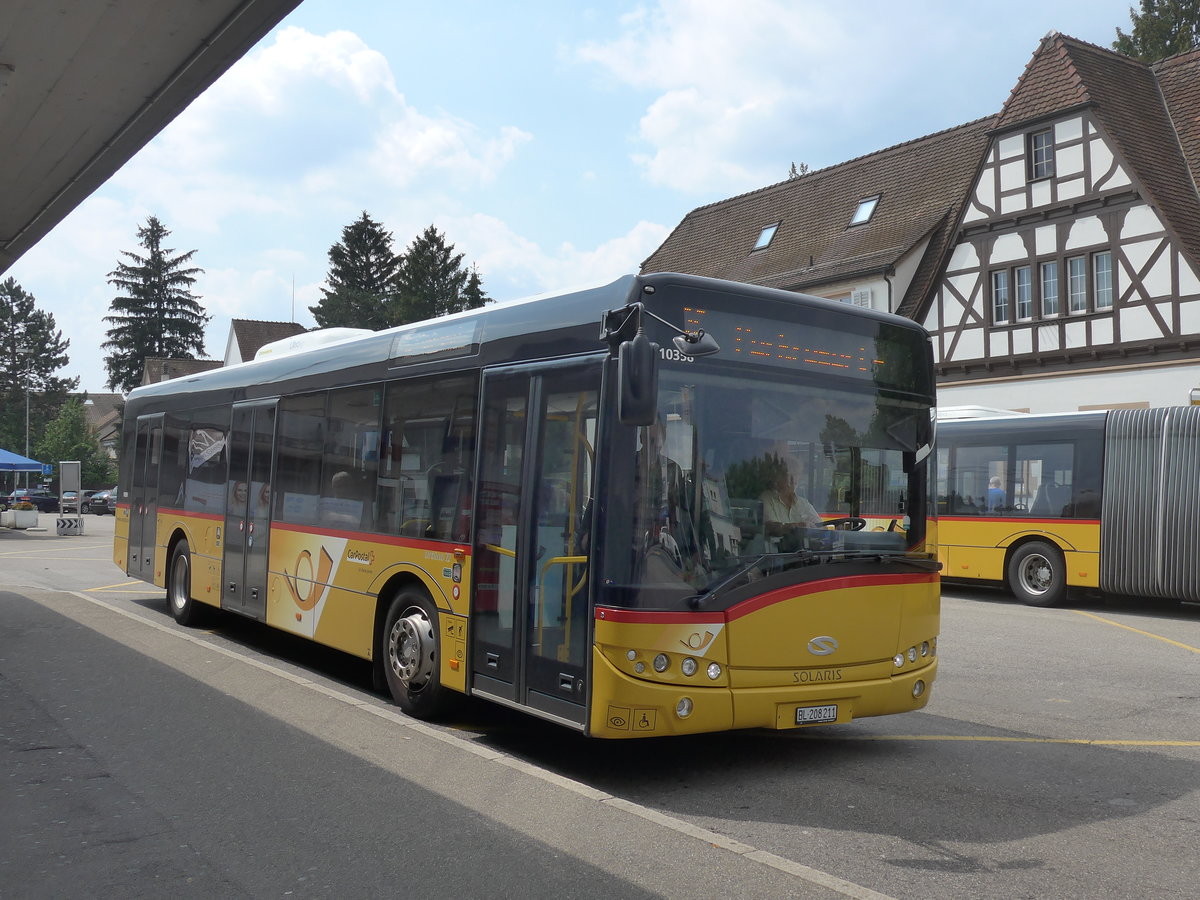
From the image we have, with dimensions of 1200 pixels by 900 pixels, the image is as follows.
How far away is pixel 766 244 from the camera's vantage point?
125 ft

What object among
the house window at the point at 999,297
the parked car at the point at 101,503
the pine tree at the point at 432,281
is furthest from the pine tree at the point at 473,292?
the house window at the point at 999,297

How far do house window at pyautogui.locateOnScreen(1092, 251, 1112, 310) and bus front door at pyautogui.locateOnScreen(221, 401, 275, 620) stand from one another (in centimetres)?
2110

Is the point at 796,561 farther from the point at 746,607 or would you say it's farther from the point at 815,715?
the point at 815,715

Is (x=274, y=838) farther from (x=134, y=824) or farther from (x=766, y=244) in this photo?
(x=766, y=244)

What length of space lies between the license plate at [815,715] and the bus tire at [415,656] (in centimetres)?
248

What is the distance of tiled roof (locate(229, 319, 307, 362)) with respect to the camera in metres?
76.5

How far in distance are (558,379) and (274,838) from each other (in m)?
3.03

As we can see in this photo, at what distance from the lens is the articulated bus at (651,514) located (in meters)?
6.35

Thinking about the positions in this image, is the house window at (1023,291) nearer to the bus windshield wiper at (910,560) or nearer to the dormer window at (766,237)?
the dormer window at (766,237)

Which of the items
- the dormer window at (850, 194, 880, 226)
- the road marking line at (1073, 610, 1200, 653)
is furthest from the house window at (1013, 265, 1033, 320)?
the road marking line at (1073, 610, 1200, 653)

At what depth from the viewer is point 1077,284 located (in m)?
27.1

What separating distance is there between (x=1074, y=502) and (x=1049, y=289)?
39.4ft

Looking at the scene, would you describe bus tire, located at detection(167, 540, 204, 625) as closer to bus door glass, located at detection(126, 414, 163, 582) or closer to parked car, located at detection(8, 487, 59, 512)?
bus door glass, located at detection(126, 414, 163, 582)

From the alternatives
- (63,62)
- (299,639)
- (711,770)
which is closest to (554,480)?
(711,770)
